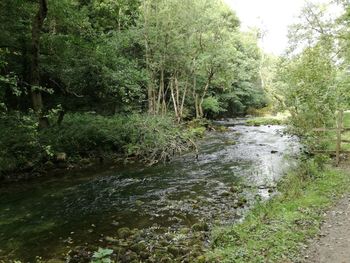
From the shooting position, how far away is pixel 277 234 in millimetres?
7504

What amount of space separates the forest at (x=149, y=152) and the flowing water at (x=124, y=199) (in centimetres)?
6

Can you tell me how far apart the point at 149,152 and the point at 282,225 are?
12.0 meters

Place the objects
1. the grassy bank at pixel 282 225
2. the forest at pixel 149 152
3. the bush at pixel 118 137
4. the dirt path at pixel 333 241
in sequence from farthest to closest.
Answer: the bush at pixel 118 137, the forest at pixel 149 152, the grassy bank at pixel 282 225, the dirt path at pixel 333 241

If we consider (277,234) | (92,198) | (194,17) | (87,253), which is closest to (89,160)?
(92,198)

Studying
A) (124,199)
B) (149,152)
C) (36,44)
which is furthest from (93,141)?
(124,199)

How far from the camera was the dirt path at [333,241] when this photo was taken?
6.50 m

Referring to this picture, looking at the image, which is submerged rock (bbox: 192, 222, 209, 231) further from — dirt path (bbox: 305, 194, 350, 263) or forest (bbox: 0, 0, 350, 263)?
dirt path (bbox: 305, 194, 350, 263)

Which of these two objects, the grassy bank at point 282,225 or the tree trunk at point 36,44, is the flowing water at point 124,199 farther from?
the tree trunk at point 36,44

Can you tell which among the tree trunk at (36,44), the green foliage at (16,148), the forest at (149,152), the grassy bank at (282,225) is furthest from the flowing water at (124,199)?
the tree trunk at (36,44)

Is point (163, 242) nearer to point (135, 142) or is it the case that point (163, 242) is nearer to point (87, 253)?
point (87, 253)

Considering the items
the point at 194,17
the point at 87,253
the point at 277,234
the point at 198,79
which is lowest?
the point at 87,253

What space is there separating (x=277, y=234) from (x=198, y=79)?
Result: 105ft

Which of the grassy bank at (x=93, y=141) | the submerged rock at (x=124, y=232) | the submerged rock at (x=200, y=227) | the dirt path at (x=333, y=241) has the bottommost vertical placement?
the submerged rock at (x=124, y=232)

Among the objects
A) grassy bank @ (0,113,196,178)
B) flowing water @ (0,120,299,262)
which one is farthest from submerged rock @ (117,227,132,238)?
grassy bank @ (0,113,196,178)
